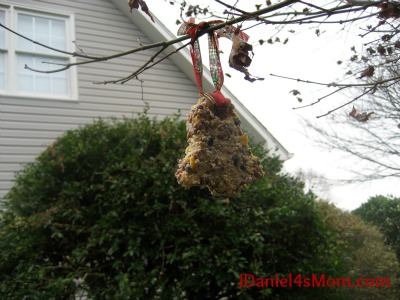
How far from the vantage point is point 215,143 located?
1.61 metres

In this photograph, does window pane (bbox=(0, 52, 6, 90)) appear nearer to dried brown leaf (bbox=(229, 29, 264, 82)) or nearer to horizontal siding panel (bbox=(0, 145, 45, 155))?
horizontal siding panel (bbox=(0, 145, 45, 155))

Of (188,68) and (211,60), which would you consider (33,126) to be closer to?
(188,68)

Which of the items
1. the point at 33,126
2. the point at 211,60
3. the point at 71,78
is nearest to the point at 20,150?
the point at 33,126

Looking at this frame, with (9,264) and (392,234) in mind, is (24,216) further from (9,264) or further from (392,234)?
(392,234)

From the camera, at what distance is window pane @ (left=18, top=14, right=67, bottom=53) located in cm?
637

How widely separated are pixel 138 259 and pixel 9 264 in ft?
4.10

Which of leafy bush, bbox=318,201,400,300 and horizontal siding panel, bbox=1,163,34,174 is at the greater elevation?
horizontal siding panel, bbox=1,163,34,174

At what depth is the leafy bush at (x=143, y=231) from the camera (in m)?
3.65

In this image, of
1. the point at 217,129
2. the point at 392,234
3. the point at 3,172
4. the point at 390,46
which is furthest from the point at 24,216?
the point at 392,234

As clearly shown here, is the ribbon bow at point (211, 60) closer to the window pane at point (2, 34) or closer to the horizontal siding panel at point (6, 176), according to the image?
the horizontal siding panel at point (6, 176)

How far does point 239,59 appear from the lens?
1.49 meters

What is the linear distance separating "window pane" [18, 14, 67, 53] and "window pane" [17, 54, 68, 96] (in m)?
0.17

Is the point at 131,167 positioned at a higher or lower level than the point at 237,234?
higher

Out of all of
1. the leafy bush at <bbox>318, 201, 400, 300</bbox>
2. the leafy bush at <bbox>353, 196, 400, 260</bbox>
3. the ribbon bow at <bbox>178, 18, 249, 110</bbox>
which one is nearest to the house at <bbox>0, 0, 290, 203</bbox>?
the leafy bush at <bbox>318, 201, 400, 300</bbox>
